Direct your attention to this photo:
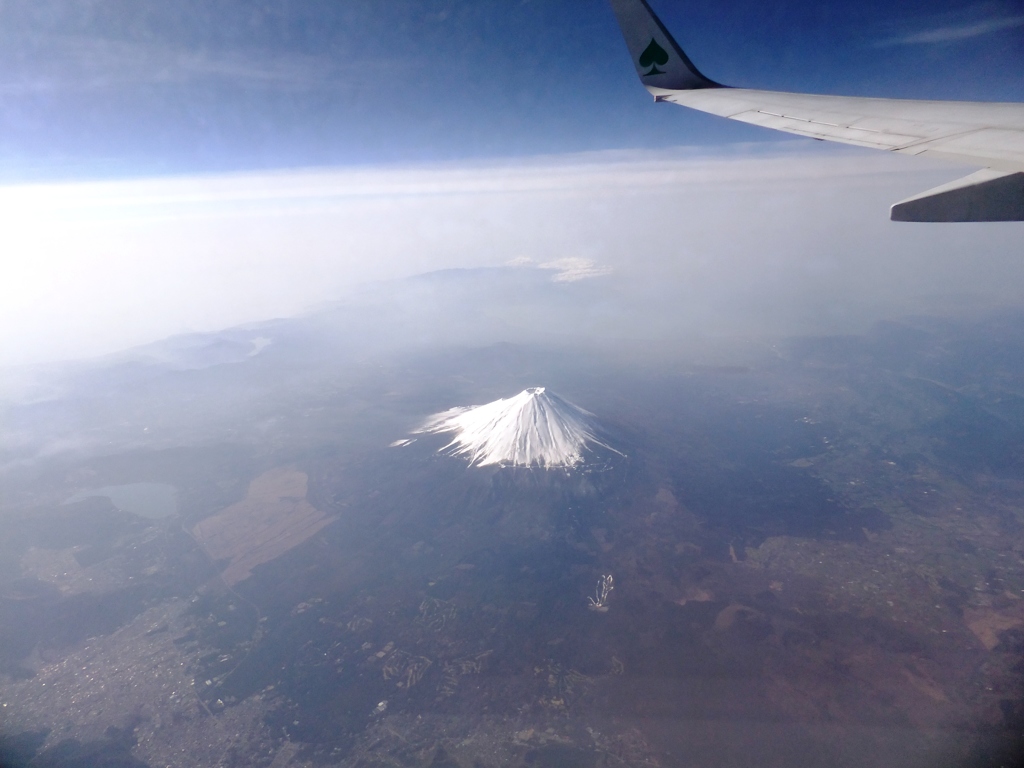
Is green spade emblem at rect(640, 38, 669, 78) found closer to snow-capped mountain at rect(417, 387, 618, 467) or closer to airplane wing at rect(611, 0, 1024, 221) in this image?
airplane wing at rect(611, 0, 1024, 221)

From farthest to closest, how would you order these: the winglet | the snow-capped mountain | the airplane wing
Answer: the snow-capped mountain < the winglet < the airplane wing

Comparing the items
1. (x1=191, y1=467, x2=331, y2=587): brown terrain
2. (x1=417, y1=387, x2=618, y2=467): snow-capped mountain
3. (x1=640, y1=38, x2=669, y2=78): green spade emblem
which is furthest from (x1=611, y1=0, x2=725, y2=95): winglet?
(x1=417, y1=387, x2=618, y2=467): snow-capped mountain

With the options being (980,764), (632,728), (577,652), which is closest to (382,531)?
(577,652)

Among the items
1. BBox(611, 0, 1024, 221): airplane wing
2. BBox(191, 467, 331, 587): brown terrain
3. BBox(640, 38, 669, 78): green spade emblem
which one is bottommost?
BBox(191, 467, 331, 587): brown terrain

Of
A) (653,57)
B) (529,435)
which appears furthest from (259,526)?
(653,57)

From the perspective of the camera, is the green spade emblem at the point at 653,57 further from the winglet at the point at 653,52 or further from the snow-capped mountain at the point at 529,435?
the snow-capped mountain at the point at 529,435

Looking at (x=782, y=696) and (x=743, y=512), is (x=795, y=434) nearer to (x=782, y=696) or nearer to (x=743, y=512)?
(x=743, y=512)
